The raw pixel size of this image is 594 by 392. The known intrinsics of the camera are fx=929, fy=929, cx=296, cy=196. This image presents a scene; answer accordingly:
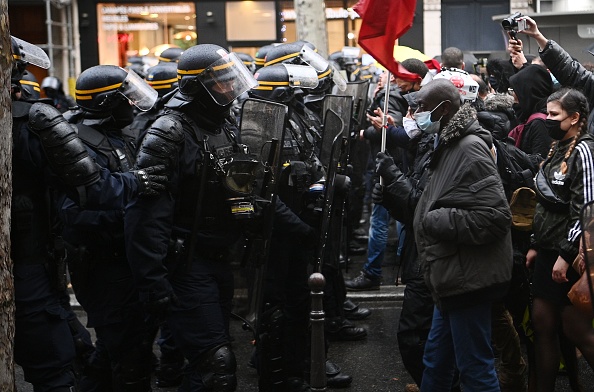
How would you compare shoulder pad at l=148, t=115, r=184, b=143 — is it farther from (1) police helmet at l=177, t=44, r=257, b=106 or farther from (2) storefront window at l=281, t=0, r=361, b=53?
(2) storefront window at l=281, t=0, r=361, b=53

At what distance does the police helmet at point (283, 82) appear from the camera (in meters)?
6.18

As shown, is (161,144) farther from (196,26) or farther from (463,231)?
(196,26)

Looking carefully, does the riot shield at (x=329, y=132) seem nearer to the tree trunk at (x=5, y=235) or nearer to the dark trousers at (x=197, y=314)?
the dark trousers at (x=197, y=314)

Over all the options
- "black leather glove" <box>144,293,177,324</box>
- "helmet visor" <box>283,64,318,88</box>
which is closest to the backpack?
"helmet visor" <box>283,64,318,88</box>

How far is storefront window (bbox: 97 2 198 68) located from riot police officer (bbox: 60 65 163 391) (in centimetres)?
1746

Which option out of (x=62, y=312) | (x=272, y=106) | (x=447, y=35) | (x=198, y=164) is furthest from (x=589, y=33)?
(x=447, y=35)

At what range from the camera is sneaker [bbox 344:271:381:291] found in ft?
28.1

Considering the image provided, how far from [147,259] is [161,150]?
53 centimetres

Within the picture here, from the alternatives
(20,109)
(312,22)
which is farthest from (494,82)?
(312,22)

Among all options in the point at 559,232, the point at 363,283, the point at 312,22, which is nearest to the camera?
the point at 559,232

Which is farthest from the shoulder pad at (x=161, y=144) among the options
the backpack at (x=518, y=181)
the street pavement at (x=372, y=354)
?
the backpack at (x=518, y=181)

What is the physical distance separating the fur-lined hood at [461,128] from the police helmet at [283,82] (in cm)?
186

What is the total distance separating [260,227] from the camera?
194 inches

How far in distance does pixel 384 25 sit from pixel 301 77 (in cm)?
67
